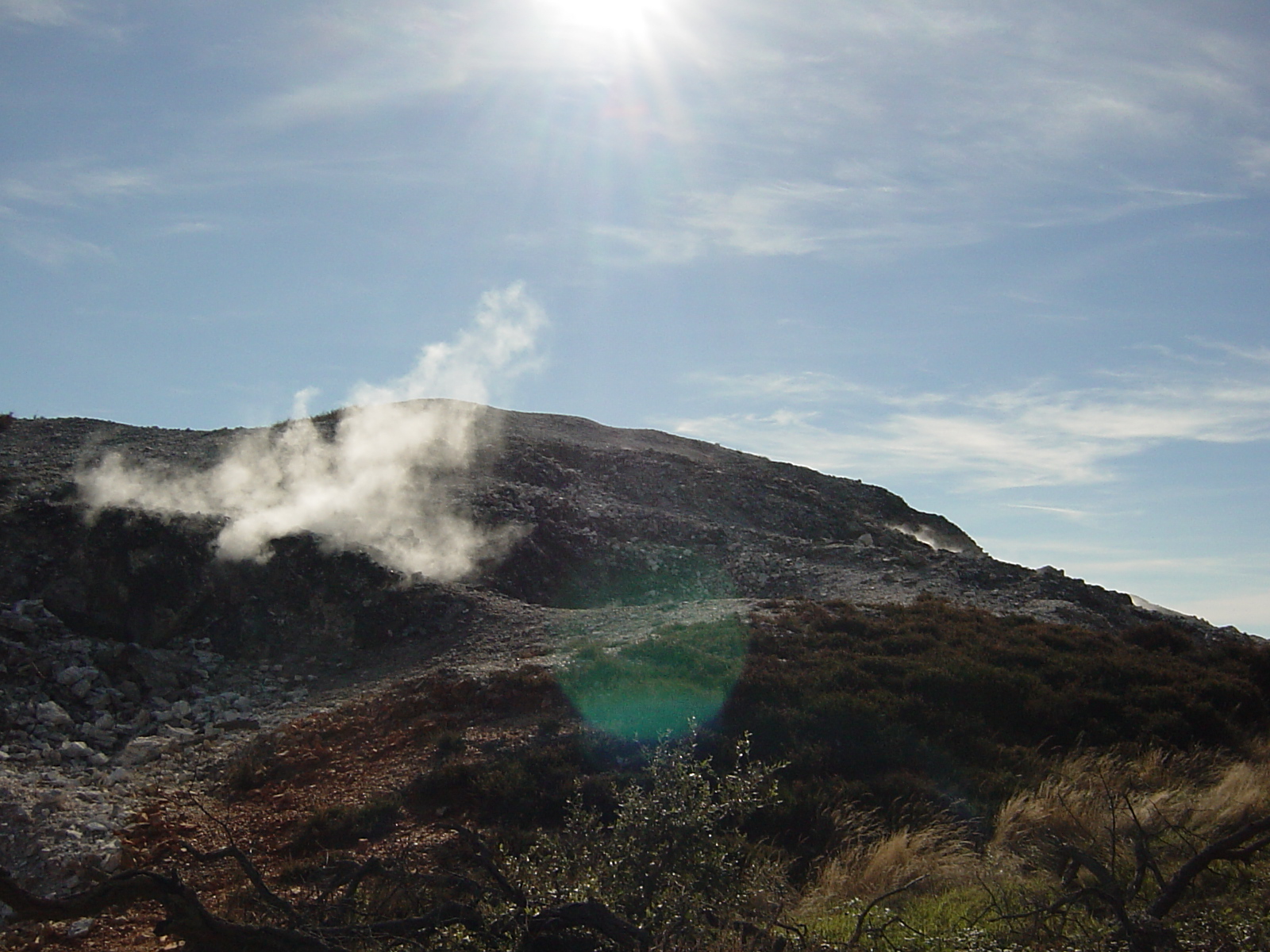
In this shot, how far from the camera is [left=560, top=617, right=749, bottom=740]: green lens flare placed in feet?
33.4

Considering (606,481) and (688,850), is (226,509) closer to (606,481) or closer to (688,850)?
(606,481)

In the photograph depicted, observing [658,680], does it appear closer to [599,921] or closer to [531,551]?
[599,921]

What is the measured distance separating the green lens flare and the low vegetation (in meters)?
0.06

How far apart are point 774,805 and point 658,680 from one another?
11.5 ft

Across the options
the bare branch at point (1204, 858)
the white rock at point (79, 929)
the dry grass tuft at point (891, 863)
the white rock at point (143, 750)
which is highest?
the bare branch at point (1204, 858)

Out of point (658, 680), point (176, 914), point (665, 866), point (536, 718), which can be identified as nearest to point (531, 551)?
point (658, 680)

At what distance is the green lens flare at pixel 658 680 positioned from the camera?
10188 mm

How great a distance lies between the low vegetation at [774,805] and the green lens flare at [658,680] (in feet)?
0.18

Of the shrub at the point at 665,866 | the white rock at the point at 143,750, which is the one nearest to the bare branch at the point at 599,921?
the shrub at the point at 665,866

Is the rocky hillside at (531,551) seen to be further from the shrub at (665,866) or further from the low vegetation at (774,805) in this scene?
the shrub at (665,866)

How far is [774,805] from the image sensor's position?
8.06m

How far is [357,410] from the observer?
85.9ft

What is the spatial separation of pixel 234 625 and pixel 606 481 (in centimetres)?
1256

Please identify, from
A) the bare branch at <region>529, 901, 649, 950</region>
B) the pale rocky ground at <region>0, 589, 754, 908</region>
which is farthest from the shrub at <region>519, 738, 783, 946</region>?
the pale rocky ground at <region>0, 589, 754, 908</region>
